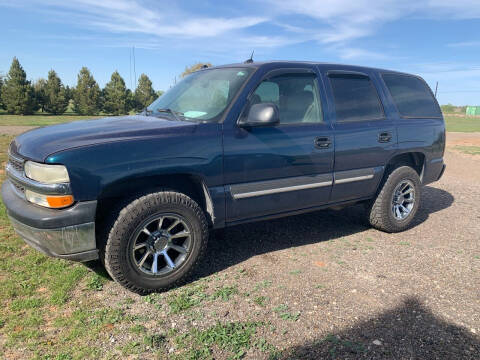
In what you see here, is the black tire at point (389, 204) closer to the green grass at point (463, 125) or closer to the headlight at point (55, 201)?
the headlight at point (55, 201)

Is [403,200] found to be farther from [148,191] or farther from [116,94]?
[116,94]

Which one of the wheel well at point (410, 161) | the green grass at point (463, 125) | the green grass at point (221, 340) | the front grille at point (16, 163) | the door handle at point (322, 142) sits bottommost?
the green grass at point (221, 340)

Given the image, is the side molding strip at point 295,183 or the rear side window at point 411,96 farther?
the rear side window at point 411,96

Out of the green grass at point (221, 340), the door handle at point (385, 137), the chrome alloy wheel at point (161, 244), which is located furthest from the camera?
the door handle at point (385, 137)

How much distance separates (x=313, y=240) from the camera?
171 inches

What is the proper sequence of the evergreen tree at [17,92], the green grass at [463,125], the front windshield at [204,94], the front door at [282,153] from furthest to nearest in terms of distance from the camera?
1. the evergreen tree at [17,92]
2. the green grass at [463,125]
3. the front windshield at [204,94]
4. the front door at [282,153]

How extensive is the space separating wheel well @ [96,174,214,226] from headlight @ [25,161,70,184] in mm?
318

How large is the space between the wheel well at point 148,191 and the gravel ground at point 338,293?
698 mm

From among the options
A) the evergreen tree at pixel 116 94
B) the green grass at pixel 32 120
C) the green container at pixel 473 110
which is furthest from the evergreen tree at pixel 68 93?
the green container at pixel 473 110

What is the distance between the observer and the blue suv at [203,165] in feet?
8.69

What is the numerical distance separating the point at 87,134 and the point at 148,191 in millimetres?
654

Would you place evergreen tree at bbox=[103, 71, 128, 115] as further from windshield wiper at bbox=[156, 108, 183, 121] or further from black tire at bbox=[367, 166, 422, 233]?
black tire at bbox=[367, 166, 422, 233]

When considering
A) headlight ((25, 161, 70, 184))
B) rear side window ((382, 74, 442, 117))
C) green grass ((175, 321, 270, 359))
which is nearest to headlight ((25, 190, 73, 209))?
headlight ((25, 161, 70, 184))

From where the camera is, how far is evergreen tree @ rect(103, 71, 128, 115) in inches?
1538
